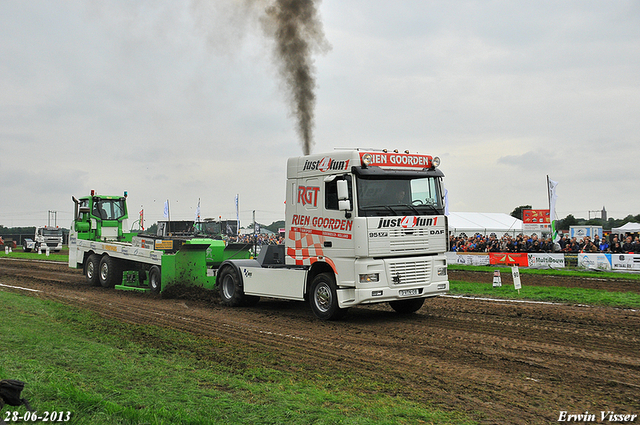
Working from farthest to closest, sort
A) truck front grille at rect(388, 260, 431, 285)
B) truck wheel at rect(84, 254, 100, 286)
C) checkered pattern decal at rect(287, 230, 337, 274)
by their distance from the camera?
truck wheel at rect(84, 254, 100, 286)
checkered pattern decal at rect(287, 230, 337, 274)
truck front grille at rect(388, 260, 431, 285)

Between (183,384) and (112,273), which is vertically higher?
(112,273)

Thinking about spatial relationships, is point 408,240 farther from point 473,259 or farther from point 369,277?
point 473,259

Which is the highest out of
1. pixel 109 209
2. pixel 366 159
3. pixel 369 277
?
pixel 366 159

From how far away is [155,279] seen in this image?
15.5 m

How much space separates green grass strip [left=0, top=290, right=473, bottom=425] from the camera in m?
4.77

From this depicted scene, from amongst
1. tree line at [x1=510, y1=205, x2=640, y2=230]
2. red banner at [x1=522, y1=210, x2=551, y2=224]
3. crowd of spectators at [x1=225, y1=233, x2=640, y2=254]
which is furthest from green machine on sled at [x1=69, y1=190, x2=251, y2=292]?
tree line at [x1=510, y1=205, x2=640, y2=230]

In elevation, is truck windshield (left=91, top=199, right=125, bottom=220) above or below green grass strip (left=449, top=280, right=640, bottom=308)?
above

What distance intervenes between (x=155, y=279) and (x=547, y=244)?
1838 cm

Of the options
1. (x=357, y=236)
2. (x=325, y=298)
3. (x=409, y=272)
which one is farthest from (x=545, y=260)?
(x=357, y=236)

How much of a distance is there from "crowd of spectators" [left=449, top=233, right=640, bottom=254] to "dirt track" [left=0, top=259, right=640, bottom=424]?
11.9m

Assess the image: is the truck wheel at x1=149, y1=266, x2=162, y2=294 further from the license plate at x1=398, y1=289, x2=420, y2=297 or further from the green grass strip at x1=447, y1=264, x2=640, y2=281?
the green grass strip at x1=447, y1=264, x2=640, y2=281

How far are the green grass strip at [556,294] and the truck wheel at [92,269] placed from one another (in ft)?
38.8

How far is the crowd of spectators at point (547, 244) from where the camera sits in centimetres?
2259

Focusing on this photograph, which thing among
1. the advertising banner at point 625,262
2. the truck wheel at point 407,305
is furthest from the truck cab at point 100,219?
the advertising banner at point 625,262
